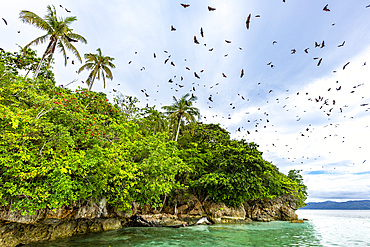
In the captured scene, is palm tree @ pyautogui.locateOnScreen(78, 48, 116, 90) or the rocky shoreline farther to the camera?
palm tree @ pyautogui.locateOnScreen(78, 48, 116, 90)

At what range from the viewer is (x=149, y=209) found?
22688 millimetres

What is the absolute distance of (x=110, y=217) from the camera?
17.6 meters

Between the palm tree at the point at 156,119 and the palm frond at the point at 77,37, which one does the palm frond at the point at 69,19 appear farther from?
the palm tree at the point at 156,119

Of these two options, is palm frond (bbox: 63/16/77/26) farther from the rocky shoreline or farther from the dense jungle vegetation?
the rocky shoreline

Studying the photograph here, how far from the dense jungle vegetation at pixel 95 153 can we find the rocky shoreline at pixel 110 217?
4.26 ft

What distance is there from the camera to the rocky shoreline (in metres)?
10.6

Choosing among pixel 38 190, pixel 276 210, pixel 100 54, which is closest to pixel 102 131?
pixel 38 190

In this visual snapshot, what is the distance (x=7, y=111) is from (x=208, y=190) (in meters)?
21.3

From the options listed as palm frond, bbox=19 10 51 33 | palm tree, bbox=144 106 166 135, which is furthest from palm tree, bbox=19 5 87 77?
palm tree, bbox=144 106 166 135

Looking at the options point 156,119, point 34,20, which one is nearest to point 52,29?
point 34,20

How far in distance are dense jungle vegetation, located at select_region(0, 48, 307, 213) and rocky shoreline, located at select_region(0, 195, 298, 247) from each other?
1298 mm

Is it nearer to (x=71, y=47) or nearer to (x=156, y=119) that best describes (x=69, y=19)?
(x=71, y=47)

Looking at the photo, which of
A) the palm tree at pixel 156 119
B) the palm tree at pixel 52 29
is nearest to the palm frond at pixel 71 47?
the palm tree at pixel 52 29

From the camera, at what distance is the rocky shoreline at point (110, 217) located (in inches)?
418
